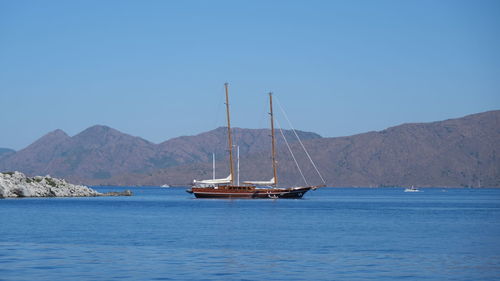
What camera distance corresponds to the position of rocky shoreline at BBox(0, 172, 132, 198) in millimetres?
125375

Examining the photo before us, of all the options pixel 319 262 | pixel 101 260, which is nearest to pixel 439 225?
pixel 319 262

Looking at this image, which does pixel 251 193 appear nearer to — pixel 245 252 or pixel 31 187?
pixel 31 187

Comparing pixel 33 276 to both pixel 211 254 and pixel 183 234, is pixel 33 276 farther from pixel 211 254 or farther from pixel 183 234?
pixel 183 234

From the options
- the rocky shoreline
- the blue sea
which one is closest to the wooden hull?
the rocky shoreline

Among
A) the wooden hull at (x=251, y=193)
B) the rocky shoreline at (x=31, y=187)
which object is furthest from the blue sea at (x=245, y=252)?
the rocky shoreline at (x=31, y=187)

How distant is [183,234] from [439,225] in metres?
22.5

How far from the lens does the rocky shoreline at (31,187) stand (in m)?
125

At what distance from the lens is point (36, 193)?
131m

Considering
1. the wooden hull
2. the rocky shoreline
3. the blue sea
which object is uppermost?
the rocky shoreline

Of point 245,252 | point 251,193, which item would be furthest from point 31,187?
point 245,252

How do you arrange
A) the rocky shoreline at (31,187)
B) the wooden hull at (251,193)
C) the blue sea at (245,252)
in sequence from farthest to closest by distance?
the rocky shoreline at (31,187), the wooden hull at (251,193), the blue sea at (245,252)

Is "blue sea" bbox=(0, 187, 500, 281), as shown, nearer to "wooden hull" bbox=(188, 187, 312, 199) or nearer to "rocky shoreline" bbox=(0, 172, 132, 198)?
"wooden hull" bbox=(188, 187, 312, 199)

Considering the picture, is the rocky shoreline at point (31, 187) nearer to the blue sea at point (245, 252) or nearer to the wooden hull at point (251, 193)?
the wooden hull at point (251, 193)

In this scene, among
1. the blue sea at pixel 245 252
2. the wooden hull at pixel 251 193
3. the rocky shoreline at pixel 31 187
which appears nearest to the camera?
the blue sea at pixel 245 252
